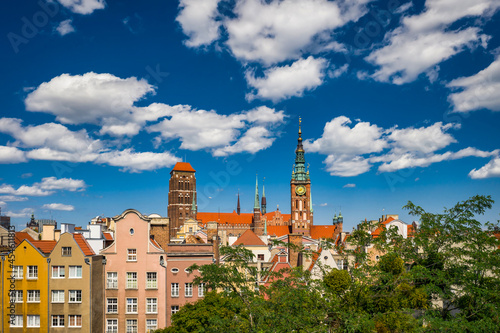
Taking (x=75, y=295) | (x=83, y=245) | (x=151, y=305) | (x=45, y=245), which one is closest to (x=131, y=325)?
(x=151, y=305)

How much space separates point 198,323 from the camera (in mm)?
32094

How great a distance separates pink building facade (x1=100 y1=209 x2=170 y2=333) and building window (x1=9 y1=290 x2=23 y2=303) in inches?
322

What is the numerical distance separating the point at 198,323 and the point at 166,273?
11217mm

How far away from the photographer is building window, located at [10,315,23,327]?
130 ft

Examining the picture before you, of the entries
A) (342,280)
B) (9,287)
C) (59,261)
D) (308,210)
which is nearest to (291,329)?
(342,280)

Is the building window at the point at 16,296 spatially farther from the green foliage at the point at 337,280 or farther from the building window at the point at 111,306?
the green foliage at the point at 337,280

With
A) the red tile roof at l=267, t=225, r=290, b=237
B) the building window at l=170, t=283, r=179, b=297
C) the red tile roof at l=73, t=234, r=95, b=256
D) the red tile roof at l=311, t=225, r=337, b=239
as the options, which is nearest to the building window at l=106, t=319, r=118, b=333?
the building window at l=170, t=283, r=179, b=297

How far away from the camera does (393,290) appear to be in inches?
934

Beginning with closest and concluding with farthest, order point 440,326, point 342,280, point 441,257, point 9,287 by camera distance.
Result: 1. point 440,326
2. point 441,257
3. point 342,280
4. point 9,287

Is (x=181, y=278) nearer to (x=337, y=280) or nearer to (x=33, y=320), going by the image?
(x=33, y=320)

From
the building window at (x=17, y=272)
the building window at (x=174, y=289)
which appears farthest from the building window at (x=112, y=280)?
the building window at (x=17, y=272)

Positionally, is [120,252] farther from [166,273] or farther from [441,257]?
[441,257]

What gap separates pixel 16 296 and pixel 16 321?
2.48 metres

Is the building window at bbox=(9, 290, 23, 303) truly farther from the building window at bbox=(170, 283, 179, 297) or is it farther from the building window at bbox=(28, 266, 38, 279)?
the building window at bbox=(170, 283, 179, 297)
